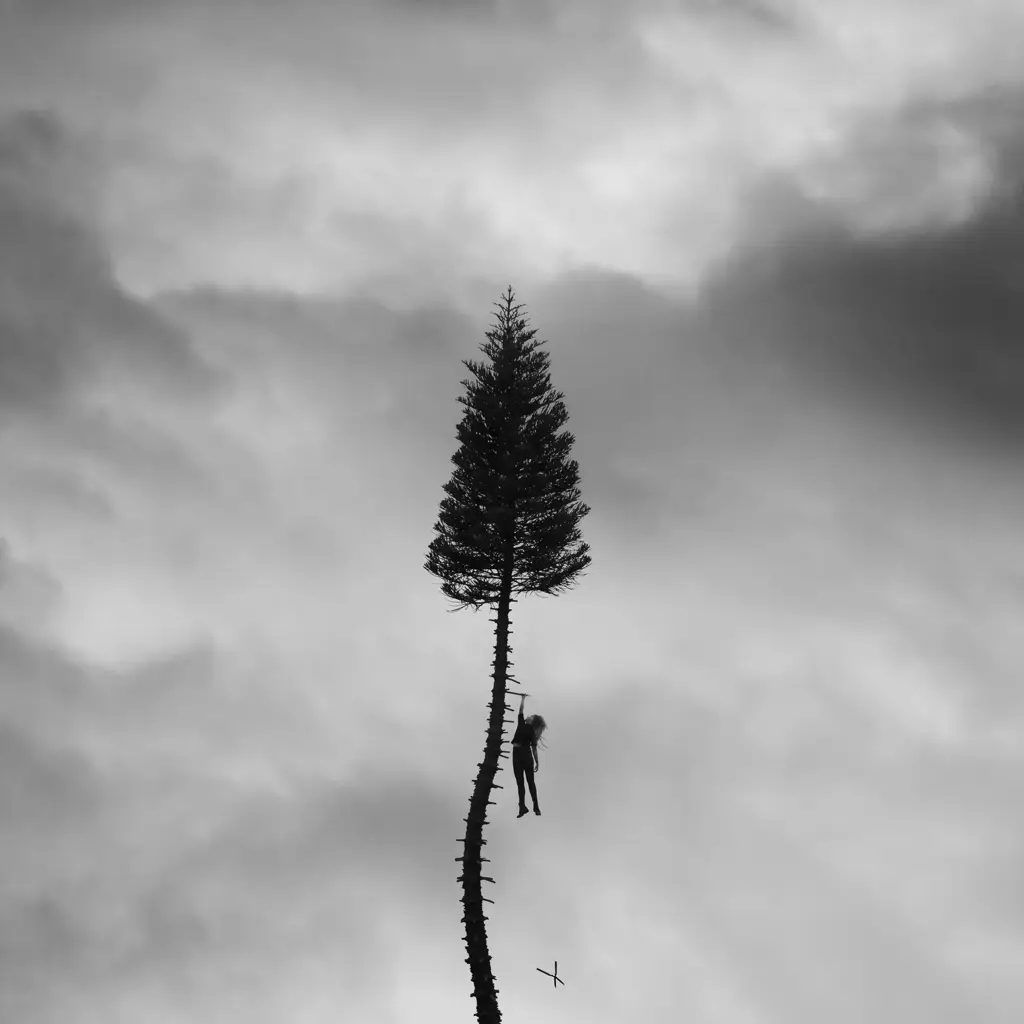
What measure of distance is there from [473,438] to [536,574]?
4311 mm

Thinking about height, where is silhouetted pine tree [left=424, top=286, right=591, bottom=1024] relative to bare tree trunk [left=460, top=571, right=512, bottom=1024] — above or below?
above

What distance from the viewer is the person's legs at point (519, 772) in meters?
29.3

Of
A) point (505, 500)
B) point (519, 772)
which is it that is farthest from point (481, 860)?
point (505, 500)

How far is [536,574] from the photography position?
1204 inches

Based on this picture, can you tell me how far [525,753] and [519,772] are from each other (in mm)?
531

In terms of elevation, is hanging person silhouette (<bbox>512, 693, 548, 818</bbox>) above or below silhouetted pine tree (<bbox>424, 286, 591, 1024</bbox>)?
below

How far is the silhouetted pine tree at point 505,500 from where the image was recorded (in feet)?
99.8

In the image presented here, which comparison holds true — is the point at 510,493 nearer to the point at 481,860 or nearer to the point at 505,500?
the point at 505,500

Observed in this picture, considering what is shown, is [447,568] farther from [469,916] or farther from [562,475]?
[469,916]

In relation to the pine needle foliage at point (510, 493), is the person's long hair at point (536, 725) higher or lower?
lower

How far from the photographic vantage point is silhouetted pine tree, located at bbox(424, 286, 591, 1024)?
3041 cm

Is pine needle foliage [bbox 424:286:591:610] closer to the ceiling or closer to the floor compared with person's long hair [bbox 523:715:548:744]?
closer to the ceiling

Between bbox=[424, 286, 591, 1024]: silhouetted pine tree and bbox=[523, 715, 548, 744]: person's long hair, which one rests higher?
bbox=[424, 286, 591, 1024]: silhouetted pine tree

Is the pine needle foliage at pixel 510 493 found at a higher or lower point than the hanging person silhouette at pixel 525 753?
higher
